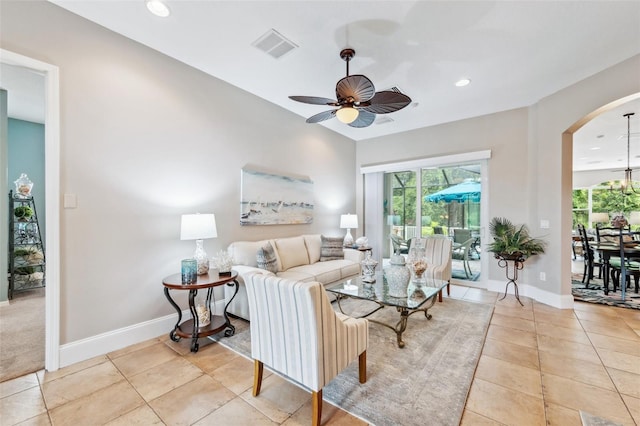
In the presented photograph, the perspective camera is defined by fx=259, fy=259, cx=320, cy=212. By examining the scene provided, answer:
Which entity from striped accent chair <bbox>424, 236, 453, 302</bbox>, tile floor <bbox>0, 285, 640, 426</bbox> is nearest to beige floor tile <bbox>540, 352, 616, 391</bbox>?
tile floor <bbox>0, 285, 640, 426</bbox>

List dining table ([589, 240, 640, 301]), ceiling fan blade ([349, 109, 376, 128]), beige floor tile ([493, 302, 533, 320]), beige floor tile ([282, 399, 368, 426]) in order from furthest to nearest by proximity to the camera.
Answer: dining table ([589, 240, 640, 301]), beige floor tile ([493, 302, 533, 320]), ceiling fan blade ([349, 109, 376, 128]), beige floor tile ([282, 399, 368, 426])

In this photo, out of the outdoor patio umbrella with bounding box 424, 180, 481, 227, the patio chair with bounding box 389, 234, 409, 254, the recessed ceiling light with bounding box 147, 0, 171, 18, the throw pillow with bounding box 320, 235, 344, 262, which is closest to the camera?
the recessed ceiling light with bounding box 147, 0, 171, 18

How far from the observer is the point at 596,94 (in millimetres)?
3219

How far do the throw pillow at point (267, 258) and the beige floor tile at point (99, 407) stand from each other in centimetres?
165

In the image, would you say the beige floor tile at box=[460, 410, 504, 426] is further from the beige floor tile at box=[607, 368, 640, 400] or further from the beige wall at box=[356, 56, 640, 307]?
the beige wall at box=[356, 56, 640, 307]

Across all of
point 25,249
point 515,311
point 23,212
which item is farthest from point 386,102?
point 25,249

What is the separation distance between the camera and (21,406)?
70.3 inches

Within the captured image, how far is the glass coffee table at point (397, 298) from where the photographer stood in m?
2.50

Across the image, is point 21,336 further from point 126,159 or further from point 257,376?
point 257,376

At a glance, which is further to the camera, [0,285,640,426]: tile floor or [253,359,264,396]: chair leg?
[253,359,264,396]: chair leg

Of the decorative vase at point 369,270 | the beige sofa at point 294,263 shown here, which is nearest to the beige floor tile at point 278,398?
the beige sofa at point 294,263

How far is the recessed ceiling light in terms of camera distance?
87.0 inches

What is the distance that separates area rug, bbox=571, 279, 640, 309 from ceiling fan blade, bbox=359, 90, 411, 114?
13.8 ft

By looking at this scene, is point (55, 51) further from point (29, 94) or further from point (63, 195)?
point (29, 94)
